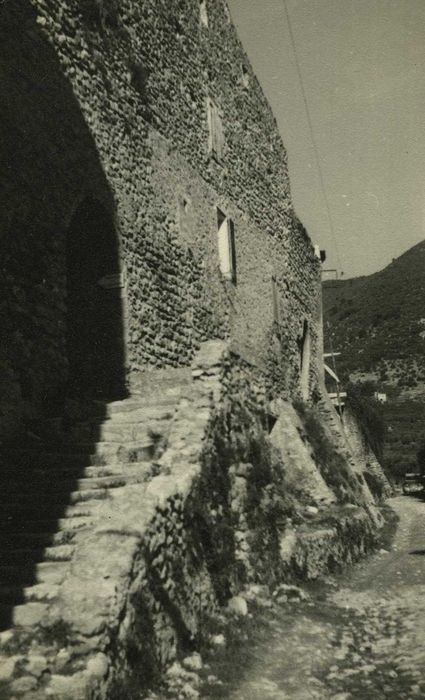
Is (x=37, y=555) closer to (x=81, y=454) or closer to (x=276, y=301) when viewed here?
Result: (x=81, y=454)

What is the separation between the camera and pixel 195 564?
250 inches

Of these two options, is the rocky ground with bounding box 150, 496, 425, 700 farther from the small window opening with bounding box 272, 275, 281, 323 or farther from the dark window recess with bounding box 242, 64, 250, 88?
the dark window recess with bounding box 242, 64, 250, 88

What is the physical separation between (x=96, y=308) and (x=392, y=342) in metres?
55.1

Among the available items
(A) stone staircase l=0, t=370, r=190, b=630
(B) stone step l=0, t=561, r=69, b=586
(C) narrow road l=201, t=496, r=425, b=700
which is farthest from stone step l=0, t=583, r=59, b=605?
(C) narrow road l=201, t=496, r=425, b=700

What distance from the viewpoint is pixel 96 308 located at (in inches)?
428

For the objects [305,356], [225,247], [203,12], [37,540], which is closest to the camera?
[37,540]

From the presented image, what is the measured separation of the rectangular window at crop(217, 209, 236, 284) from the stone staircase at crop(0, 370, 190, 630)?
238 inches

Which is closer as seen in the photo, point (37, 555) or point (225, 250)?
point (37, 555)

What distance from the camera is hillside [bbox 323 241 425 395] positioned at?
59.3 meters

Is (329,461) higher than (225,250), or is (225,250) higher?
(225,250)

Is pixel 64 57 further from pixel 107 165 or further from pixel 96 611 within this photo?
pixel 96 611

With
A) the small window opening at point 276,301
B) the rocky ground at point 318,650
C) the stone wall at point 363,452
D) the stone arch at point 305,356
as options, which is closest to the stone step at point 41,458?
the rocky ground at point 318,650

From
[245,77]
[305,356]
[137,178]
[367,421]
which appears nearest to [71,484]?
[137,178]

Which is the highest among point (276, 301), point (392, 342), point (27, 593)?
point (392, 342)
